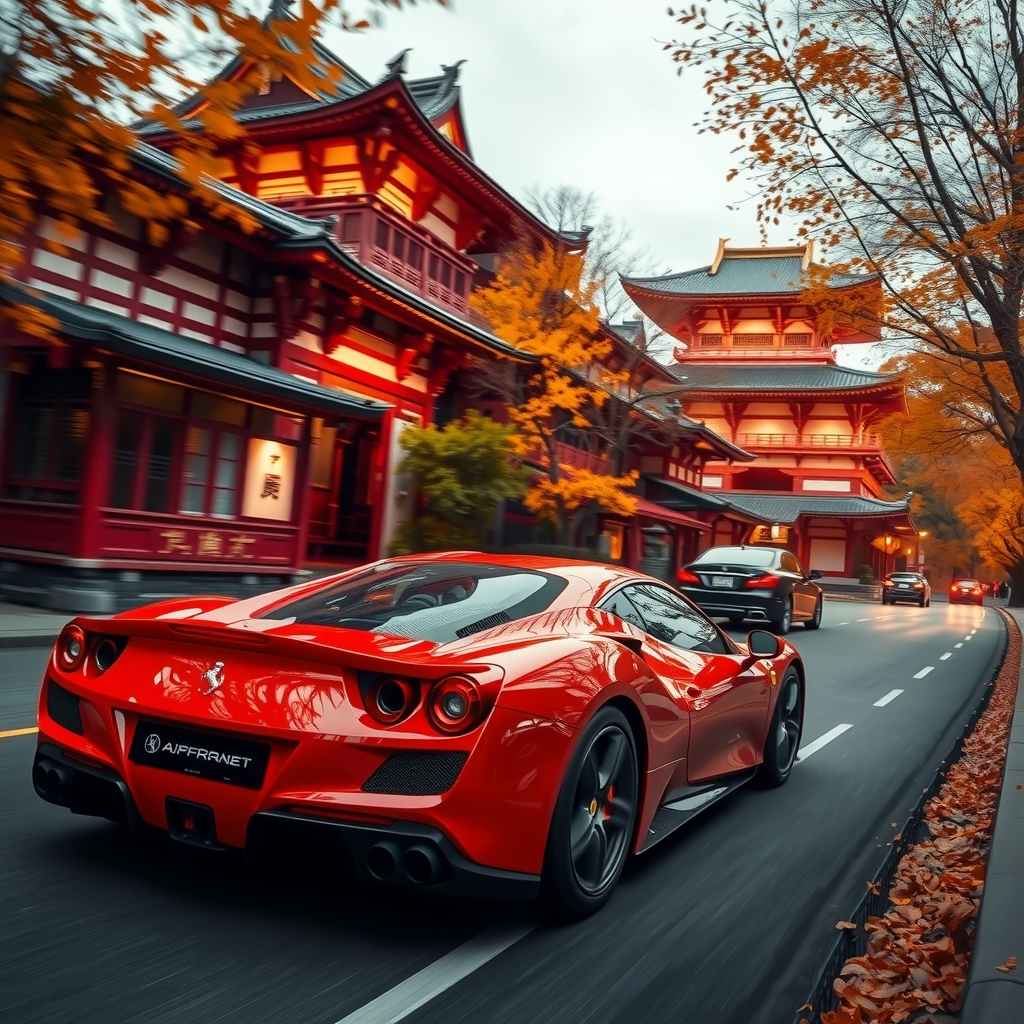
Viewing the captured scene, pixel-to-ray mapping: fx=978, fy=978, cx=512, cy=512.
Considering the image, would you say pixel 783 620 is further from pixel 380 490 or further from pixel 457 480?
pixel 380 490

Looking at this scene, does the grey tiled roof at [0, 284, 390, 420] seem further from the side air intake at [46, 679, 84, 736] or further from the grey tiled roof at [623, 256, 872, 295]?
the grey tiled roof at [623, 256, 872, 295]

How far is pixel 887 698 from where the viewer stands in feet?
32.3

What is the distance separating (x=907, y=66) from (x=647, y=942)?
10.1m

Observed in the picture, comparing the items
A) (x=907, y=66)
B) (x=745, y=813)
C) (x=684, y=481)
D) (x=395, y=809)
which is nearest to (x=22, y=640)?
(x=745, y=813)

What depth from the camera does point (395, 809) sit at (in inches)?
105

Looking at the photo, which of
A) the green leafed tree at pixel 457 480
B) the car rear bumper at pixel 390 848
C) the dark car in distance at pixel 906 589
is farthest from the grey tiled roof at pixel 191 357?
the dark car in distance at pixel 906 589

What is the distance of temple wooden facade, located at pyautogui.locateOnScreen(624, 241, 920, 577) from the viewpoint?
5250 centimetres

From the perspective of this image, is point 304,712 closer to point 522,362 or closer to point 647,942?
point 647,942

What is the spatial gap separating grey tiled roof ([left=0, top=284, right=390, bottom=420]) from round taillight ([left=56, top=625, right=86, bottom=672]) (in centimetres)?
676

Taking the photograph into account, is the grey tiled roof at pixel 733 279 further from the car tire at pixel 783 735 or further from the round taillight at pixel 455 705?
the round taillight at pixel 455 705

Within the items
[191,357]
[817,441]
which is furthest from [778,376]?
[191,357]

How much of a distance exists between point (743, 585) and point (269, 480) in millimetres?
7817

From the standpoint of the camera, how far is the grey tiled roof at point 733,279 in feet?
183

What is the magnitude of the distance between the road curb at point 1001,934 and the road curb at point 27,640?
798cm
